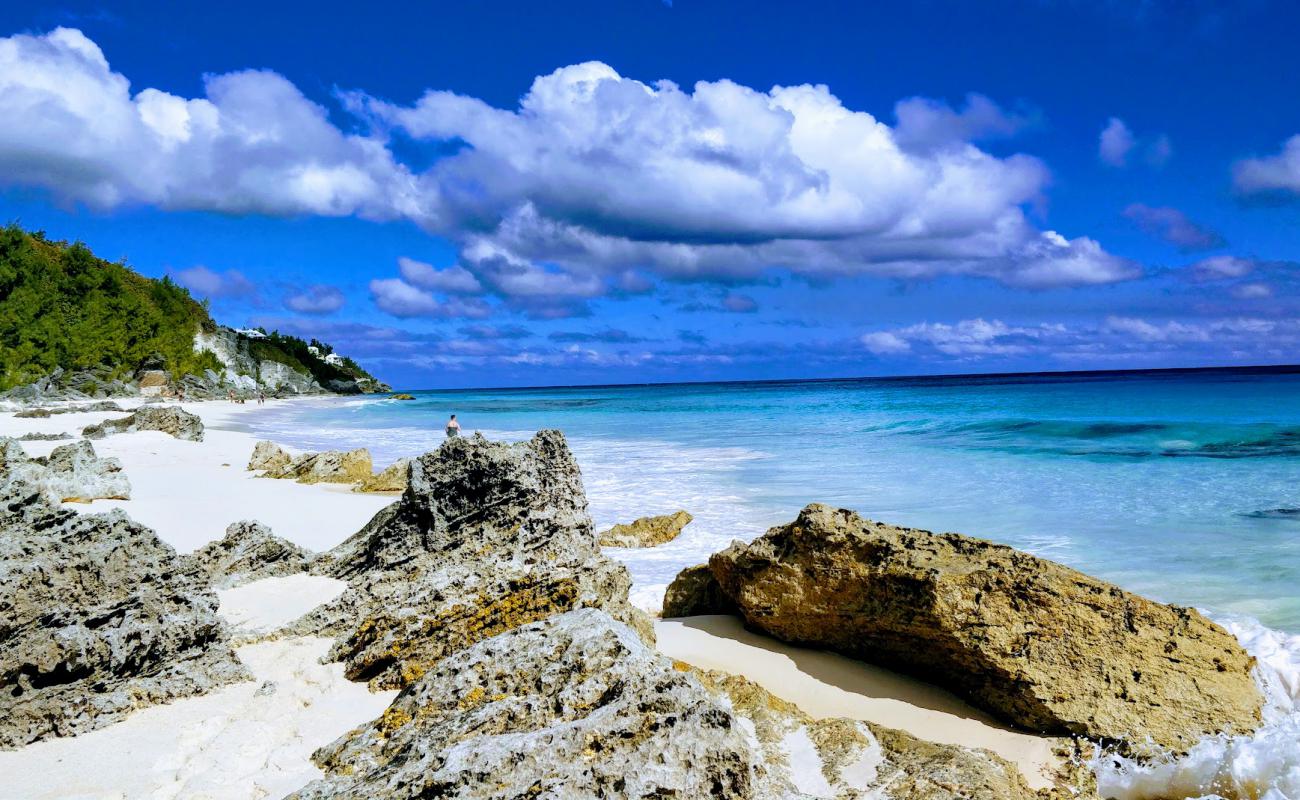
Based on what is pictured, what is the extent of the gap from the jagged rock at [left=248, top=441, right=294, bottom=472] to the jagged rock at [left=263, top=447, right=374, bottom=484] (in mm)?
268

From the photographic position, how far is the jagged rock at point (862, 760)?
341 centimetres

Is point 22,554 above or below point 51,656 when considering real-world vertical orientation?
above

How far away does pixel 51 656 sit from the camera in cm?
365

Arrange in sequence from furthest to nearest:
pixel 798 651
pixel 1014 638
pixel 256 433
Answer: pixel 256 433, pixel 798 651, pixel 1014 638

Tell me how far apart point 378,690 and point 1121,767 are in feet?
13.1

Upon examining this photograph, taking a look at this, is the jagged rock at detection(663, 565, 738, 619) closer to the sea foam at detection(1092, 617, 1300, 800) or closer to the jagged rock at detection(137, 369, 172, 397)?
the sea foam at detection(1092, 617, 1300, 800)

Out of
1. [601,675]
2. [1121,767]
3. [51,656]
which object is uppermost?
[601,675]

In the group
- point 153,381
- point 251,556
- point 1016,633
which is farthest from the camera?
point 153,381

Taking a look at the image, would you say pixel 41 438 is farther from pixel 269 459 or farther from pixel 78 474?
pixel 78 474

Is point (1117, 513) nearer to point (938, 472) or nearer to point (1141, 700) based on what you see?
point (938, 472)

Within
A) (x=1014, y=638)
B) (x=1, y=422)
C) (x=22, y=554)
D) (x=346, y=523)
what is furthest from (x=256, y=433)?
(x=1014, y=638)

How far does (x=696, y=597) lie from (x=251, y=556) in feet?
12.5

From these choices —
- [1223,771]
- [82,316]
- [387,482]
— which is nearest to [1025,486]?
[1223,771]

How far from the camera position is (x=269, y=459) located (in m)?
16.3
